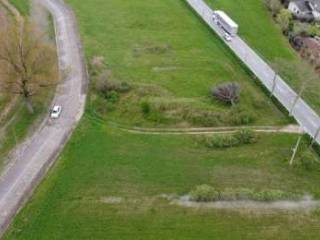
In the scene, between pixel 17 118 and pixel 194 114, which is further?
pixel 194 114

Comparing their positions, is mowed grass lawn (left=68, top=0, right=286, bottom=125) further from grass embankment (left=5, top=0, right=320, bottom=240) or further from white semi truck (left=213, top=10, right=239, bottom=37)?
white semi truck (left=213, top=10, right=239, bottom=37)

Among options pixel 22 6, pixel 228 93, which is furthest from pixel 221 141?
pixel 22 6

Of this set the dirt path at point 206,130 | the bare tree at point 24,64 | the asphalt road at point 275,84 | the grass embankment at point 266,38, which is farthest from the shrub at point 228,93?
the bare tree at point 24,64

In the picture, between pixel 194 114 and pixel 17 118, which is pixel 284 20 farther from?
pixel 17 118

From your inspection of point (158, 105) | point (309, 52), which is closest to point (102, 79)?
point (158, 105)

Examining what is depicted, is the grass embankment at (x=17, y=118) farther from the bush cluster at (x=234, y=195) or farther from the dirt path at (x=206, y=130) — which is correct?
the bush cluster at (x=234, y=195)

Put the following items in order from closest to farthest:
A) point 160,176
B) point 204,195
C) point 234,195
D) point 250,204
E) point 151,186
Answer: point 204,195
point 250,204
point 234,195
point 151,186
point 160,176

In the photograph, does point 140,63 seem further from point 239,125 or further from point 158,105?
point 239,125

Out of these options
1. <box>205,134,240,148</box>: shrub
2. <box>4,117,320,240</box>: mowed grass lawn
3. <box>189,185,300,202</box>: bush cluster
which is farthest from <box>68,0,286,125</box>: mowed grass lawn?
<box>189,185,300,202</box>: bush cluster
